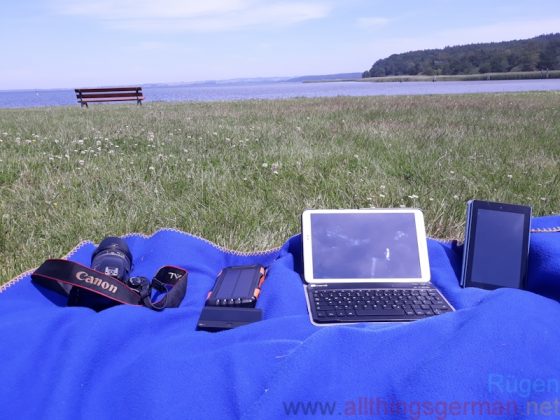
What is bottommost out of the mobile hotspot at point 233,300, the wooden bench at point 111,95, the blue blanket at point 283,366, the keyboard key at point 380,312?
the keyboard key at point 380,312

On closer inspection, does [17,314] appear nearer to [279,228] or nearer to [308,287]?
[308,287]

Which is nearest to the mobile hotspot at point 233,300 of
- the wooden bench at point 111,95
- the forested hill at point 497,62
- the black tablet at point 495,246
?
the black tablet at point 495,246

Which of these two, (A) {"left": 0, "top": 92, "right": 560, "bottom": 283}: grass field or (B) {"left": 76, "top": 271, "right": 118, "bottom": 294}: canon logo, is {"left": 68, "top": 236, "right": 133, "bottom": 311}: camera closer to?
(B) {"left": 76, "top": 271, "right": 118, "bottom": 294}: canon logo

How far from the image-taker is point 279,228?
133 inches

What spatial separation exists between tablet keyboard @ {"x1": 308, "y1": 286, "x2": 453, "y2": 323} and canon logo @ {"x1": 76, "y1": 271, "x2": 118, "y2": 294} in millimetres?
920

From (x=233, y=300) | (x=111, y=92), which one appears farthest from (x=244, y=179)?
(x=111, y=92)

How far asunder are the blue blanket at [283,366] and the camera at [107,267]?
0.64 ft

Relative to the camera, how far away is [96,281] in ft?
6.82

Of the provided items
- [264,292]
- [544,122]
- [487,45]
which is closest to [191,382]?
[264,292]

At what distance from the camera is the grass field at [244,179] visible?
3371 mm

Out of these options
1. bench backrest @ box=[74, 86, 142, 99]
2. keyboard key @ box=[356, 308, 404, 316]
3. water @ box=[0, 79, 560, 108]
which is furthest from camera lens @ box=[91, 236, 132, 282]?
water @ box=[0, 79, 560, 108]

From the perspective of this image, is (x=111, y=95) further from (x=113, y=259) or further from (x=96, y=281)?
(x=96, y=281)

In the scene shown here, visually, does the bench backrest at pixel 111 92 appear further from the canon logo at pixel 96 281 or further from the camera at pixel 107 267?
the canon logo at pixel 96 281

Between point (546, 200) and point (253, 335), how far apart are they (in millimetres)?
3122
